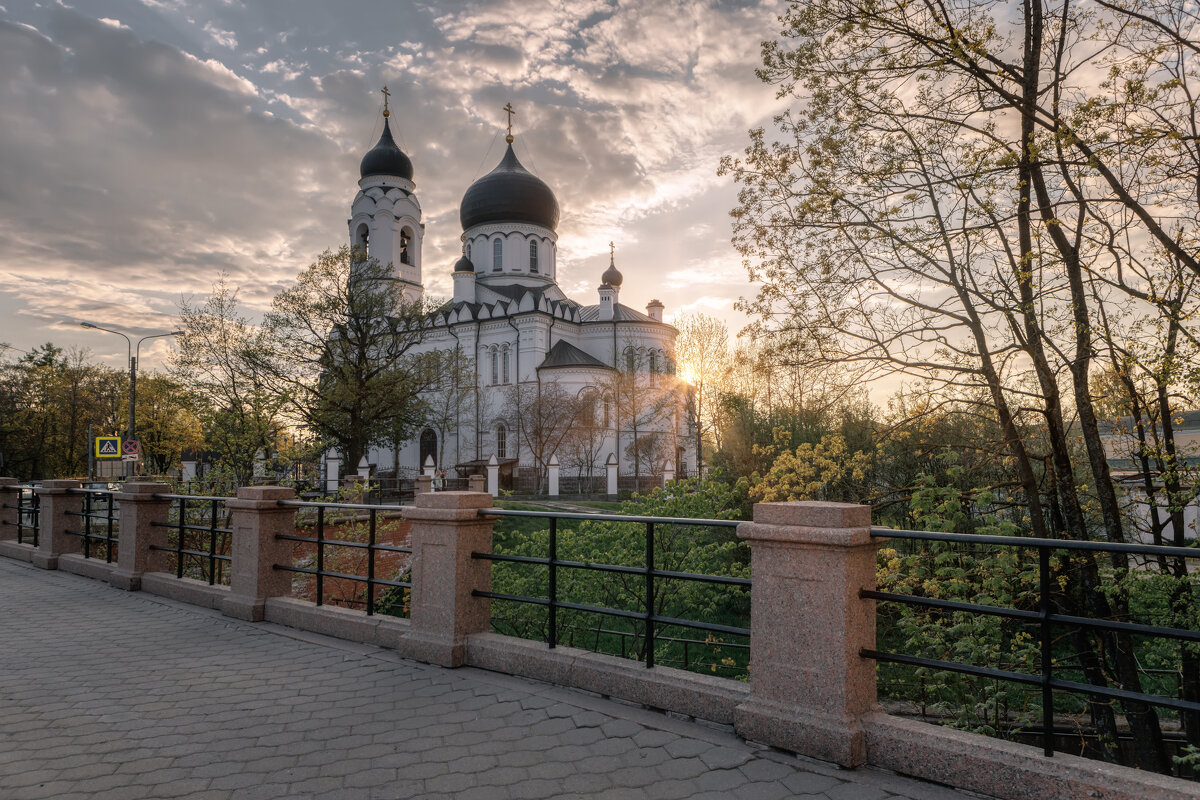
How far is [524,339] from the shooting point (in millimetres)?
50438

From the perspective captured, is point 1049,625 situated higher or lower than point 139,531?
higher

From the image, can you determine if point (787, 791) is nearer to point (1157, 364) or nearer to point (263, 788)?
point (263, 788)

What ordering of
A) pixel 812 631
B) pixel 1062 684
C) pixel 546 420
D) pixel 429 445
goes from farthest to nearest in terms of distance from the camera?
pixel 429 445, pixel 546 420, pixel 812 631, pixel 1062 684

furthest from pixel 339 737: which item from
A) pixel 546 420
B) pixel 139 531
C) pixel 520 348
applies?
pixel 520 348

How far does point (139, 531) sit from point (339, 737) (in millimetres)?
6694

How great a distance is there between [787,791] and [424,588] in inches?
133

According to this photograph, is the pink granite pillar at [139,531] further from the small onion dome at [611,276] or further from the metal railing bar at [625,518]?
the small onion dome at [611,276]

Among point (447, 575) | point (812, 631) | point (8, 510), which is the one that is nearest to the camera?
point (812, 631)

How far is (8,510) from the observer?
→ 1448 centimetres

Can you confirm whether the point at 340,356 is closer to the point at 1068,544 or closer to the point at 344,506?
the point at 344,506

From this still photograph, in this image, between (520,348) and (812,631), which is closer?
(812,631)

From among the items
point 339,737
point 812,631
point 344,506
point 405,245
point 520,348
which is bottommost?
point 339,737

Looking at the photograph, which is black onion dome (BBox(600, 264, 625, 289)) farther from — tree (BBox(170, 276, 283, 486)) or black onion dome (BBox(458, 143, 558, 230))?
tree (BBox(170, 276, 283, 486))

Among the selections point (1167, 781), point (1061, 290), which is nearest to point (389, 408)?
point (1061, 290)
